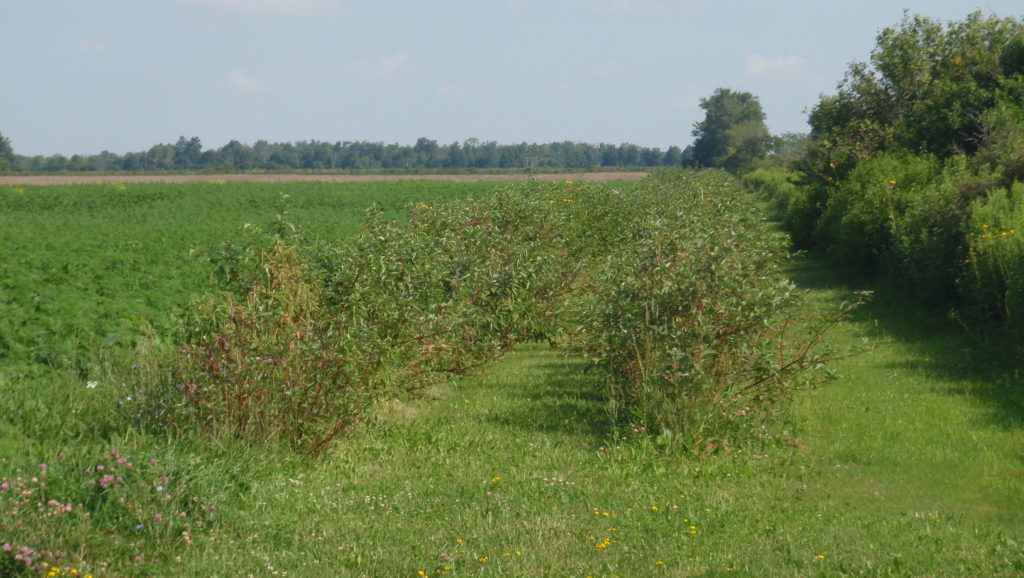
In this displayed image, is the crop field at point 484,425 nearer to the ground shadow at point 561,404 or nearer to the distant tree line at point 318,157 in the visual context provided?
the ground shadow at point 561,404

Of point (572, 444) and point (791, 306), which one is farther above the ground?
point (791, 306)

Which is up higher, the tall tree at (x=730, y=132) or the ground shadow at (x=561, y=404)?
the tall tree at (x=730, y=132)

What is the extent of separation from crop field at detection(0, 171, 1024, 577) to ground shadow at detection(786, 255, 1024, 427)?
0.19 ft

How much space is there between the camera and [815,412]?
9.35 m

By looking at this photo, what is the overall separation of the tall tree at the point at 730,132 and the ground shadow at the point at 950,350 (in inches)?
2811

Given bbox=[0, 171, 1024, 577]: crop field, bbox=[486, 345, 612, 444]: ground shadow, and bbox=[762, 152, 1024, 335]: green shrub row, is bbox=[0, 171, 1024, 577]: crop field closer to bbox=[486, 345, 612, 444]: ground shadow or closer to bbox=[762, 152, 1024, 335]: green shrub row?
bbox=[486, 345, 612, 444]: ground shadow

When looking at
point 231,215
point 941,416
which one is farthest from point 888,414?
point 231,215

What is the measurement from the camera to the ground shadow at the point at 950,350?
9.54 m

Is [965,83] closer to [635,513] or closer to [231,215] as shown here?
[635,513]

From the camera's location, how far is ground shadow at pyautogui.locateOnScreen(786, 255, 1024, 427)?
31.3 ft

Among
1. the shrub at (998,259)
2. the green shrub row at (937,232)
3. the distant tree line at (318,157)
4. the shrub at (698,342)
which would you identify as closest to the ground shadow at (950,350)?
the green shrub row at (937,232)

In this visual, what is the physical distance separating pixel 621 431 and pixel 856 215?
12276 mm

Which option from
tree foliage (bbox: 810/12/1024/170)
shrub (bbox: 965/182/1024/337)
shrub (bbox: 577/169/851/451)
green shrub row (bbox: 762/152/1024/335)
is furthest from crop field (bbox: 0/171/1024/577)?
tree foliage (bbox: 810/12/1024/170)

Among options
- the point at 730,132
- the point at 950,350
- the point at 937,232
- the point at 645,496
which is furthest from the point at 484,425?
the point at 730,132
